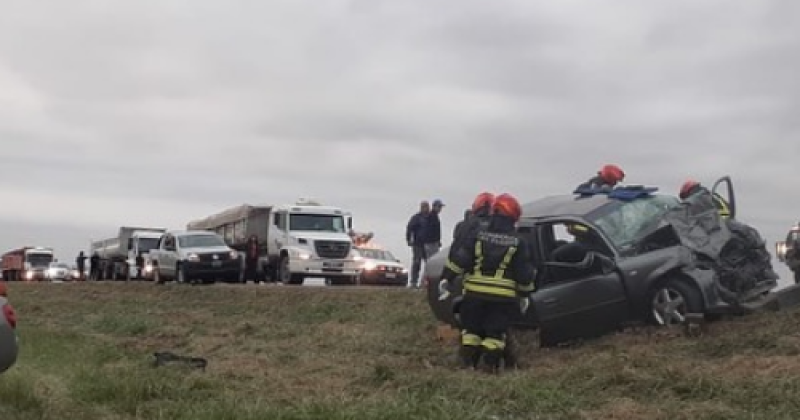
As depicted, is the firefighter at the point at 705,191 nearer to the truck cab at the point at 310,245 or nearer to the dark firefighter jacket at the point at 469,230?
the dark firefighter jacket at the point at 469,230

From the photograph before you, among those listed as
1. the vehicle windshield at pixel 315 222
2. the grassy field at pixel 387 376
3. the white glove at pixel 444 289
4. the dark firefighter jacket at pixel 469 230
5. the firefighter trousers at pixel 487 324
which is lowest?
the grassy field at pixel 387 376

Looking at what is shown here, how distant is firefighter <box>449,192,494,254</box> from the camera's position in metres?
9.19

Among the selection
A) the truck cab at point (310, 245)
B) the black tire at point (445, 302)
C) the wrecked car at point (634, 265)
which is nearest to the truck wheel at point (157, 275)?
the truck cab at point (310, 245)

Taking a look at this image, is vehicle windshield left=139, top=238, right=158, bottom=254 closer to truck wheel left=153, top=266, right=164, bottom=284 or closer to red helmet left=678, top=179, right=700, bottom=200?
truck wheel left=153, top=266, right=164, bottom=284

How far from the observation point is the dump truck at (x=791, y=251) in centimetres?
1169

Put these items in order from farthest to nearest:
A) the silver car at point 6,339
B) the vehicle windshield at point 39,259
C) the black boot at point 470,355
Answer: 1. the vehicle windshield at point 39,259
2. the black boot at point 470,355
3. the silver car at point 6,339

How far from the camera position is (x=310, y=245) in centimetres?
2470

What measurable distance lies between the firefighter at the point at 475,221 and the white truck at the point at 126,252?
908 inches

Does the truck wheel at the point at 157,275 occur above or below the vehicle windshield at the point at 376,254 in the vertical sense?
below

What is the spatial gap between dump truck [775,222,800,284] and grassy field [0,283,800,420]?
7.83 ft

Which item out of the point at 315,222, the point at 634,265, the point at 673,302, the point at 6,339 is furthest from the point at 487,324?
the point at 315,222

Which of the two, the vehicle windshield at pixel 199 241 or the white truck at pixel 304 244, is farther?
the vehicle windshield at pixel 199 241

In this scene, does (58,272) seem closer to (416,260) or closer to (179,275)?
(179,275)

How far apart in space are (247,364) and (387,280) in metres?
16.8
